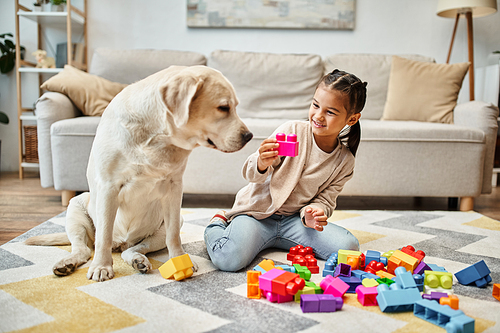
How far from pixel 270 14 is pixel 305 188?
8.78 ft

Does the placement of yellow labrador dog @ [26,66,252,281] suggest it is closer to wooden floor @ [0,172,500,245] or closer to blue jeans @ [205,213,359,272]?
blue jeans @ [205,213,359,272]

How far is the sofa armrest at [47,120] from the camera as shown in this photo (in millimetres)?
2527

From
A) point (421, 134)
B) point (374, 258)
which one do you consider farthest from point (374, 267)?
point (421, 134)

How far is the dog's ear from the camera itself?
1.16m

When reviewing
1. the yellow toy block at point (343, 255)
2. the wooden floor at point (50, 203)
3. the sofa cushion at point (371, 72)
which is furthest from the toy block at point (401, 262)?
the sofa cushion at point (371, 72)

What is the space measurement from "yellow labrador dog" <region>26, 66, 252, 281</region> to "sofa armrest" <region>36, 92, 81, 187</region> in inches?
52.2

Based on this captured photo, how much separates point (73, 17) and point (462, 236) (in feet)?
11.5

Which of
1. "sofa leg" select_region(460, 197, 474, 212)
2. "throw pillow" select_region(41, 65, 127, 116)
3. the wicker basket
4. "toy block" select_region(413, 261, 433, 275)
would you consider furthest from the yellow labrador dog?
the wicker basket

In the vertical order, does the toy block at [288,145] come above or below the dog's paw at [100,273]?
above

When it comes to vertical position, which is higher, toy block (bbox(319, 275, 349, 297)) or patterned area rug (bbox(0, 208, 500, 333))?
toy block (bbox(319, 275, 349, 297))

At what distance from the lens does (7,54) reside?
385 cm

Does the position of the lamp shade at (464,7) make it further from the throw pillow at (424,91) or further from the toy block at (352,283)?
the toy block at (352,283)

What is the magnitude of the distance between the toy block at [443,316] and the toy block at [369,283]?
0.49 feet

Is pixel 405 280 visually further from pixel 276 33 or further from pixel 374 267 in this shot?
pixel 276 33
